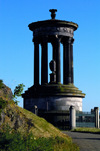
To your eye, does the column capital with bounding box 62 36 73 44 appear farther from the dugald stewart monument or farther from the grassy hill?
the grassy hill

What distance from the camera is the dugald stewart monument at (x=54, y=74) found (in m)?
49.4

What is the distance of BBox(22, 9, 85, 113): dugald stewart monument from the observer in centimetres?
4944

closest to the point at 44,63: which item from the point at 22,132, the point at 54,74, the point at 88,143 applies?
the point at 54,74

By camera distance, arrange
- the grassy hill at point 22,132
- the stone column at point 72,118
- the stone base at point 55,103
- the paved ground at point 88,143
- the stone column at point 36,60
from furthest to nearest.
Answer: the stone column at point 36,60
the stone base at point 55,103
the stone column at point 72,118
the paved ground at point 88,143
the grassy hill at point 22,132

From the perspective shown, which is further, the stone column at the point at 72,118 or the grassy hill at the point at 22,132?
the stone column at the point at 72,118

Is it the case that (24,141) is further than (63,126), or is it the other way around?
(63,126)

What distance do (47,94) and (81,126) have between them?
6585mm

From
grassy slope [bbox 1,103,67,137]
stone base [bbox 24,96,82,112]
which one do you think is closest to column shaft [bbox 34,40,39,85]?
stone base [bbox 24,96,82,112]

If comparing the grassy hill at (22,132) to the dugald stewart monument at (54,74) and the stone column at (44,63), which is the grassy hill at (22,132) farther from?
the stone column at (44,63)

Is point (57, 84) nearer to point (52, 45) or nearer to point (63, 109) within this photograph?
point (63, 109)

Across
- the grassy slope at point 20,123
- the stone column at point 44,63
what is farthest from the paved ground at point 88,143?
the stone column at point 44,63

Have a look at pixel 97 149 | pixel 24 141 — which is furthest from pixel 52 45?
pixel 24 141

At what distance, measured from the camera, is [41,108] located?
164 feet

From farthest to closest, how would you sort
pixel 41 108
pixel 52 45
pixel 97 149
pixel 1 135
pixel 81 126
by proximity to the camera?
1. pixel 52 45
2. pixel 41 108
3. pixel 81 126
4. pixel 97 149
5. pixel 1 135
